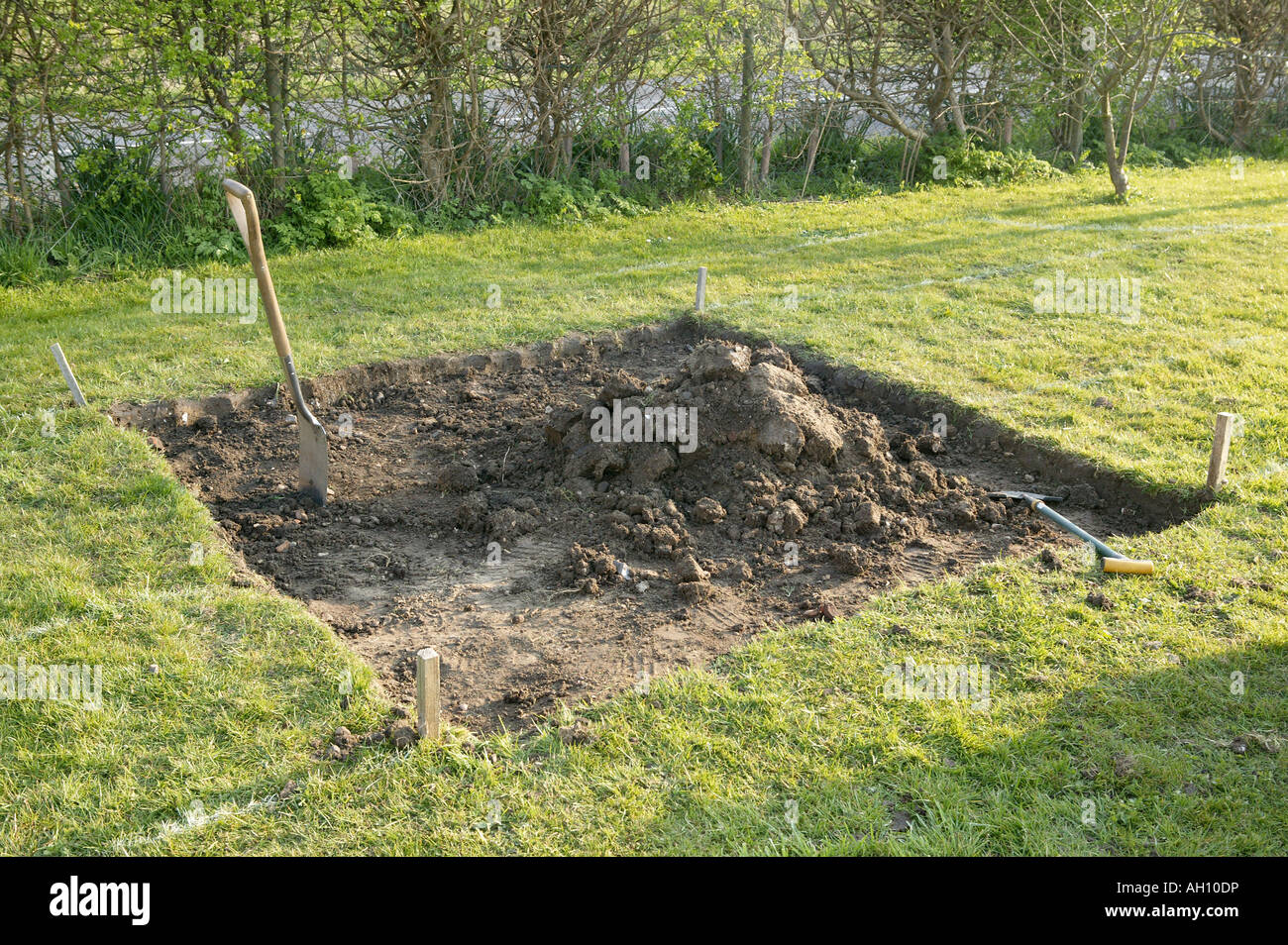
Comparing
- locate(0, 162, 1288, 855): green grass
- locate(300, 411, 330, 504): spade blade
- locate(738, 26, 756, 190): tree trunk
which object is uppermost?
locate(738, 26, 756, 190): tree trunk

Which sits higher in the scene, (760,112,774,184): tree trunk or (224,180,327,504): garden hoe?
(760,112,774,184): tree trunk

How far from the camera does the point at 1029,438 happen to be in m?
5.51

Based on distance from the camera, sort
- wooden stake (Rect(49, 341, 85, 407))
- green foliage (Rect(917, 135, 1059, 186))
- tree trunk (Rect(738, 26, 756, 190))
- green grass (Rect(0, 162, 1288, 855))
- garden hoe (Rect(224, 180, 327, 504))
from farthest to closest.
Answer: green foliage (Rect(917, 135, 1059, 186)) < tree trunk (Rect(738, 26, 756, 190)) < wooden stake (Rect(49, 341, 85, 407)) < garden hoe (Rect(224, 180, 327, 504)) < green grass (Rect(0, 162, 1288, 855))

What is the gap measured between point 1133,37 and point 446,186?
316 inches

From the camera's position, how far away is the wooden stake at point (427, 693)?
3137 millimetres

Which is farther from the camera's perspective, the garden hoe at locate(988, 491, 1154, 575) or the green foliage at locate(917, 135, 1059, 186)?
the green foliage at locate(917, 135, 1059, 186)

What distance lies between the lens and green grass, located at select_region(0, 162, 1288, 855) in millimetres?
3041

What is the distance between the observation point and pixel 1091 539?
4.54m

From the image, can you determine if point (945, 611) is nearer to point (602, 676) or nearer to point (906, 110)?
point (602, 676)

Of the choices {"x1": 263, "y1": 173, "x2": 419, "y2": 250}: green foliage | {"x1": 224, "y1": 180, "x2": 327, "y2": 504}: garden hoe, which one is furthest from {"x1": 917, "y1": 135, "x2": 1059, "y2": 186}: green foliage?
{"x1": 224, "y1": 180, "x2": 327, "y2": 504}: garden hoe

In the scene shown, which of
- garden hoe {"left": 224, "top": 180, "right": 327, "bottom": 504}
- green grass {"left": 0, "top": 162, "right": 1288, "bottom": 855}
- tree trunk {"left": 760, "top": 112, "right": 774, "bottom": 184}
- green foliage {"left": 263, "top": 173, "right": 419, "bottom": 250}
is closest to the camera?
green grass {"left": 0, "top": 162, "right": 1288, "bottom": 855}

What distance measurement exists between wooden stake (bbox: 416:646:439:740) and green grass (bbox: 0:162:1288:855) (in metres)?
0.10

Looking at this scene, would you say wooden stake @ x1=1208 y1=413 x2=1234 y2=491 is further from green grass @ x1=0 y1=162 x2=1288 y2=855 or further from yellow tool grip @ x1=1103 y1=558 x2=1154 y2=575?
yellow tool grip @ x1=1103 y1=558 x2=1154 y2=575

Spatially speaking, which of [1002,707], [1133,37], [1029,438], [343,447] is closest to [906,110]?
[1133,37]
